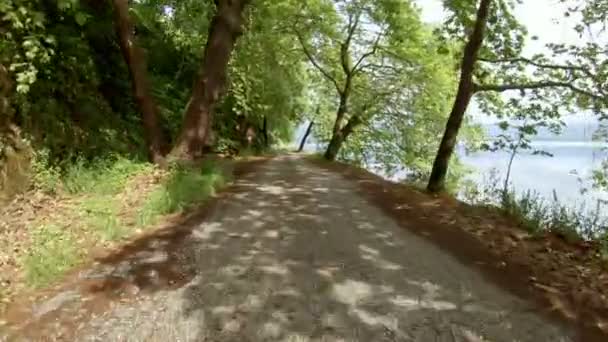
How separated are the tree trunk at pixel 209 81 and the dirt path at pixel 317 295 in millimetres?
3977

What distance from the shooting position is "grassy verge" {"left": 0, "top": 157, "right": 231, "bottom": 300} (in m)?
5.93

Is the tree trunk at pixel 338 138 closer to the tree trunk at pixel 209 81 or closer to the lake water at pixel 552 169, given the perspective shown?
the lake water at pixel 552 169

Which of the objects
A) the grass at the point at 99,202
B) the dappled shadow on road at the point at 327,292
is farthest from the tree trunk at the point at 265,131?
the dappled shadow on road at the point at 327,292

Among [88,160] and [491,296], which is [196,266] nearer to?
[491,296]

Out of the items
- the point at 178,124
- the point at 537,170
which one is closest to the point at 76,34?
the point at 178,124

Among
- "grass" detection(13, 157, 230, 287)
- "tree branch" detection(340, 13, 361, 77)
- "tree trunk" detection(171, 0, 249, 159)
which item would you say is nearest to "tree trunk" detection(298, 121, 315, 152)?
"tree branch" detection(340, 13, 361, 77)

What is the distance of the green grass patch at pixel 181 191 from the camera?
8.19 m

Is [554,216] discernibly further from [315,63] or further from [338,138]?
[315,63]

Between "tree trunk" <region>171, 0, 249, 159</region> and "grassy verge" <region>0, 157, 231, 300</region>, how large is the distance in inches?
36.5

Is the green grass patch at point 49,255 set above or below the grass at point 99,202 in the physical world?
below

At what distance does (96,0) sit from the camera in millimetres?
12188

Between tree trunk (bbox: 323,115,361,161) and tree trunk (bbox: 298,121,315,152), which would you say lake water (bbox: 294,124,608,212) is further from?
tree trunk (bbox: 323,115,361,161)

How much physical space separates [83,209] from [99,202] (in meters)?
0.36

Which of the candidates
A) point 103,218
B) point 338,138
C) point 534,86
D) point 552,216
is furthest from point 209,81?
point 338,138
